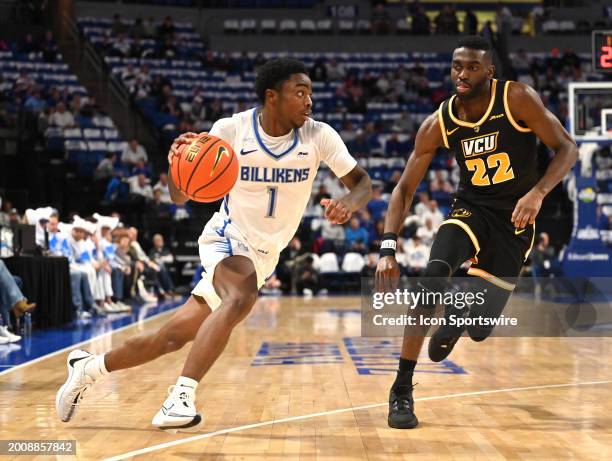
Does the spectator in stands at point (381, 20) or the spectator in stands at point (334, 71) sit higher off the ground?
the spectator in stands at point (381, 20)

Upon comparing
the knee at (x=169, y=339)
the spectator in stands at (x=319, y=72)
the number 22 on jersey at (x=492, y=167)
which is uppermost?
the spectator in stands at (x=319, y=72)

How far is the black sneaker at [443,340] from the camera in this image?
520cm

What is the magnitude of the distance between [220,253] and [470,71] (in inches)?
67.5

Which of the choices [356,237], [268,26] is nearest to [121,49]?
[268,26]

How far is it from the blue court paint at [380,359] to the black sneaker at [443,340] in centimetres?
184

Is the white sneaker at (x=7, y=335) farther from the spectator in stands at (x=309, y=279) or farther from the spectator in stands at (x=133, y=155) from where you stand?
the spectator in stands at (x=133, y=155)

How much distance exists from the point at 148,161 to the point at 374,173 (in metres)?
5.13

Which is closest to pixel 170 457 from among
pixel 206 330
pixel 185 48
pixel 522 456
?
pixel 206 330

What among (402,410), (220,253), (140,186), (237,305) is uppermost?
(140,186)

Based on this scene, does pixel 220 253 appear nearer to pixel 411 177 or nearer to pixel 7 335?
pixel 411 177

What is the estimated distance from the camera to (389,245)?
5.04 meters

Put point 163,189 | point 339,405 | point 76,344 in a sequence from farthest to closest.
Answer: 1. point 163,189
2. point 76,344
3. point 339,405

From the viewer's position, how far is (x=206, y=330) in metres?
4.44

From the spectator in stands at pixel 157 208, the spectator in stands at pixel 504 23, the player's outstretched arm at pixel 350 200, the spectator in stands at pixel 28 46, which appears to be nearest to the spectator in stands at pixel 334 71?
the spectator in stands at pixel 504 23
